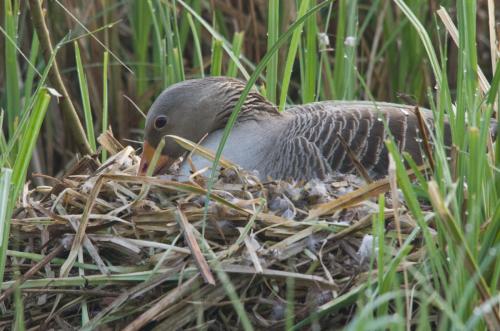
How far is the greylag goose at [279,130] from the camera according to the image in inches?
187

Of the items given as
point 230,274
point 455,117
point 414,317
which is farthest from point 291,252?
point 455,117

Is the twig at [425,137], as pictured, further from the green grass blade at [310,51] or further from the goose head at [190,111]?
the goose head at [190,111]

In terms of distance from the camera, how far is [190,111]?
5156mm

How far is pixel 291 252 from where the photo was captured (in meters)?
3.79

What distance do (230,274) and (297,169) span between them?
1147 mm

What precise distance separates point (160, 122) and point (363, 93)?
1.79 meters

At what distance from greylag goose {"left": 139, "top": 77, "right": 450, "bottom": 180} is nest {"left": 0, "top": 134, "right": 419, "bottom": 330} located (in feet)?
1.54

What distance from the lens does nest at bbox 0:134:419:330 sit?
3.69 meters

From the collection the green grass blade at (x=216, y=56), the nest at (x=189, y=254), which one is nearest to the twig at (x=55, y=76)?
the green grass blade at (x=216, y=56)

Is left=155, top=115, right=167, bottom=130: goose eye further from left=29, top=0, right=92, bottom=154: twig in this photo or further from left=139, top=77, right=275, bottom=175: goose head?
left=29, top=0, right=92, bottom=154: twig

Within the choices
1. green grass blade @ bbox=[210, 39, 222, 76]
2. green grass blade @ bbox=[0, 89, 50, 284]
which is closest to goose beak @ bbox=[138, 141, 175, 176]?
green grass blade @ bbox=[210, 39, 222, 76]

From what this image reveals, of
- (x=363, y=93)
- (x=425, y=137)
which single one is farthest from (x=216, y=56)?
(x=425, y=137)

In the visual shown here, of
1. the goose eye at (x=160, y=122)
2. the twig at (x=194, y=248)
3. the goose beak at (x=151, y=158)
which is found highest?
the goose eye at (x=160, y=122)

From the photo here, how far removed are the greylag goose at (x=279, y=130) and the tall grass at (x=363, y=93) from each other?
0.52 feet
